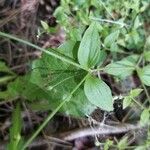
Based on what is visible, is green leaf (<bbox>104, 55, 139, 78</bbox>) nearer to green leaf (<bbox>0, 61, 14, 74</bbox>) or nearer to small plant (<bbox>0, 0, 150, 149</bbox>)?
small plant (<bbox>0, 0, 150, 149</bbox>)

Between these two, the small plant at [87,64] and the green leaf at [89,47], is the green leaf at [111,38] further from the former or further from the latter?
the green leaf at [89,47]

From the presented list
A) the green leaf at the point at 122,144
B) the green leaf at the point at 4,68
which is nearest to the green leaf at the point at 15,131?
the green leaf at the point at 4,68

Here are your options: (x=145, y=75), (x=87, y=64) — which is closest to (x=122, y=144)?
(x=145, y=75)

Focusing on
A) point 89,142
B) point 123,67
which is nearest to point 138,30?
point 123,67

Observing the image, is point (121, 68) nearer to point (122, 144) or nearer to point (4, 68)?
point (122, 144)

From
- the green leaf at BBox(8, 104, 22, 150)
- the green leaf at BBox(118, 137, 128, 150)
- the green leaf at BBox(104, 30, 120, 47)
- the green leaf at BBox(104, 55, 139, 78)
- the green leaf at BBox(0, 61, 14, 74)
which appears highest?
the green leaf at BBox(104, 30, 120, 47)

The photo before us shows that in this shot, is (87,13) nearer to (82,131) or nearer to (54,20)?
(54,20)

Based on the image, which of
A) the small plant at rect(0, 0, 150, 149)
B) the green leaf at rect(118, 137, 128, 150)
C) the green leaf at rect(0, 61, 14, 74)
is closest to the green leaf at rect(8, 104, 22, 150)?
the small plant at rect(0, 0, 150, 149)
